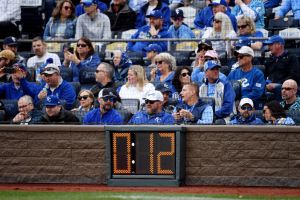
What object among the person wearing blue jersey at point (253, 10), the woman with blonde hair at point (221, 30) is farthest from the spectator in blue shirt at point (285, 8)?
the woman with blonde hair at point (221, 30)

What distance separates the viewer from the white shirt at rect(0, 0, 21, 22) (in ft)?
52.5

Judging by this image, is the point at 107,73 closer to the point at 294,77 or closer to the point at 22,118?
the point at 22,118

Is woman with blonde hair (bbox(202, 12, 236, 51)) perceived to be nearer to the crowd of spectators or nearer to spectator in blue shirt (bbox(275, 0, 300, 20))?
the crowd of spectators

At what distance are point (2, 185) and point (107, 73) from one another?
7.44ft

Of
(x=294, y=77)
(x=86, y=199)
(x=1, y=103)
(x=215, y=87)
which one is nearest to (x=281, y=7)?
(x=294, y=77)

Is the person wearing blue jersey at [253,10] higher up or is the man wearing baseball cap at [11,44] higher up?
the person wearing blue jersey at [253,10]

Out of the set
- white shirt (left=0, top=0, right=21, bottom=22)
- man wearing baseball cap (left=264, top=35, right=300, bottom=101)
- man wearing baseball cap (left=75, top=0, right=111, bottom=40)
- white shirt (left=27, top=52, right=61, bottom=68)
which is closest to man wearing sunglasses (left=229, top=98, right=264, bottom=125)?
man wearing baseball cap (left=264, top=35, right=300, bottom=101)

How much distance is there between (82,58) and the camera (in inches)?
558

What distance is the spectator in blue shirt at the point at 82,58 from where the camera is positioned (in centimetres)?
1398

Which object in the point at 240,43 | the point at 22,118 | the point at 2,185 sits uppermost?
the point at 240,43

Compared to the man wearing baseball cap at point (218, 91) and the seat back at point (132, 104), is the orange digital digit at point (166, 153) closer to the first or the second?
the man wearing baseball cap at point (218, 91)

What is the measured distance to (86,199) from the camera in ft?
33.9

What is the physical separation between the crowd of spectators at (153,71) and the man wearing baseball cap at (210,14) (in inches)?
0.7

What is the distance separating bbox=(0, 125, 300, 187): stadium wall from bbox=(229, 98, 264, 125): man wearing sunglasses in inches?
12.8
